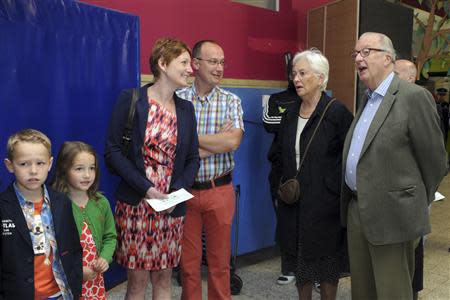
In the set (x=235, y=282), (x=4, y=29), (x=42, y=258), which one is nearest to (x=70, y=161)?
(x=42, y=258)

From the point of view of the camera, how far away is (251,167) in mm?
3547

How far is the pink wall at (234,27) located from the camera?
141 inches

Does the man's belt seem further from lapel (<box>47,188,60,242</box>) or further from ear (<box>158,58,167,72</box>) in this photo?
lapel (<box>47,188,60,242</box>)

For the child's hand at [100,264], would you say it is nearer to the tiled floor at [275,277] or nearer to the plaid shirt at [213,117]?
the plaid shirt at [213,117]

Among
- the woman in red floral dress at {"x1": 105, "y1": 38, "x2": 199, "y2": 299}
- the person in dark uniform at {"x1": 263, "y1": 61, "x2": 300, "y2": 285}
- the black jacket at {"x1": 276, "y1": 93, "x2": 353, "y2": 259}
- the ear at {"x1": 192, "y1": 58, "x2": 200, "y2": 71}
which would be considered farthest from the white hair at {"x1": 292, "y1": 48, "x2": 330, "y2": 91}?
the woman in red floral dress at {"x1": 105, "y1": 38, "x2": 199, "y2": 299}

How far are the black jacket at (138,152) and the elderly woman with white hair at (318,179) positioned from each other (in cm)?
60

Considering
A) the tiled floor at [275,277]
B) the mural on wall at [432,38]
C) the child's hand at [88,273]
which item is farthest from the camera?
the mural on wall at [432,38]

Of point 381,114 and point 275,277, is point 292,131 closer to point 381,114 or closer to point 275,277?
point 381,114

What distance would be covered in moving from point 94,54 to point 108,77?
160 millimetres

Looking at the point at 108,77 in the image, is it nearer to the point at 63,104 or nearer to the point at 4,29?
the point at 63,104

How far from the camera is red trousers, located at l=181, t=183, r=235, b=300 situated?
→ 8.19 ft

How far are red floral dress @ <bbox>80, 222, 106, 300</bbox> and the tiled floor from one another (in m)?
1.07

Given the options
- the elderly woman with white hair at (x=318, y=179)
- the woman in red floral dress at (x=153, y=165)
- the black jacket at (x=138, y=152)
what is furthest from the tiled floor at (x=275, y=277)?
the black jacket at (x=138, y=152)

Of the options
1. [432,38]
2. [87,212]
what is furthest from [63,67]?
[432,38]
